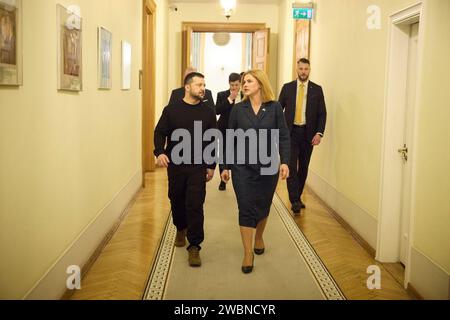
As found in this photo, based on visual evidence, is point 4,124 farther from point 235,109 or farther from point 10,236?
point 235,109

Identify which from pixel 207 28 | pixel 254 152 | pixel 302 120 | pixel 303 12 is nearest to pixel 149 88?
pixel 207 28

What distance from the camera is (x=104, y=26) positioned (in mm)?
4711

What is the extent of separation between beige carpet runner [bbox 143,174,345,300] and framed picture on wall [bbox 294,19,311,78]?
11.8ft

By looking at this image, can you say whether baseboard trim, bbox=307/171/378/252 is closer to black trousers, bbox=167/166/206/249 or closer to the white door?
the white door

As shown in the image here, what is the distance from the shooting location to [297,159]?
604cm

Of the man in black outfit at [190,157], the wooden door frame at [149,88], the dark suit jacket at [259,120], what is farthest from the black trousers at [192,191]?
the wooden door frame at [149,88]

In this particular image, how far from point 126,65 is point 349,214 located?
305cm

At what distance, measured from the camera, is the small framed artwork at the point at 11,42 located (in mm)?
2348

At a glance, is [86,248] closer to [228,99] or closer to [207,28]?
[228,99]

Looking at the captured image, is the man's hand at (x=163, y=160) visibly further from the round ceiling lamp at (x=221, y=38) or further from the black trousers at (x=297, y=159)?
the round ceiling lamp at (x=221, y=38)

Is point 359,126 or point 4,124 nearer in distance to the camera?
point 4,124

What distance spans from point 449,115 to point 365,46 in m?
2.05

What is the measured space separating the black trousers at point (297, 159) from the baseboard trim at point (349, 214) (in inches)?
18.4
